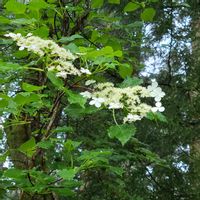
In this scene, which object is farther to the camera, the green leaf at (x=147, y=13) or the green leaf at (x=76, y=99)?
the green leaf at (x=147, y=13)

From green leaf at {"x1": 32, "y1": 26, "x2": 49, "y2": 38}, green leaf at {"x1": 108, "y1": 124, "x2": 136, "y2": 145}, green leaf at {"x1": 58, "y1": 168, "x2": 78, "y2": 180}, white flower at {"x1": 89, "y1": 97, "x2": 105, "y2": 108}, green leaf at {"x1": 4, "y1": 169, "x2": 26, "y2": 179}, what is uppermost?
green leaf at {"x1": 32, "y1": 26, "x2": 49, "y2": 38}

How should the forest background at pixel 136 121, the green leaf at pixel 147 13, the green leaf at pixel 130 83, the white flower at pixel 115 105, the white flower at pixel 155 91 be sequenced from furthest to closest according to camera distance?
the forest background at pixel 136 121 < the green leaf at pixel 147 13 < the green leaf at pixel 130 83 < the white flower at pixel 155 91 < the white flower at pixel 115 105

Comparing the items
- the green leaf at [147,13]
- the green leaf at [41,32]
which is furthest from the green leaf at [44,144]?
the green leaf at [147,13]

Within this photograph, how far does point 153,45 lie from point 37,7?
3.27m

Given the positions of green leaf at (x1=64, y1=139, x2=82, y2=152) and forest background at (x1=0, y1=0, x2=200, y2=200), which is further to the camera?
forest background at (x1=0, y1=0, x2=200, y2=200)

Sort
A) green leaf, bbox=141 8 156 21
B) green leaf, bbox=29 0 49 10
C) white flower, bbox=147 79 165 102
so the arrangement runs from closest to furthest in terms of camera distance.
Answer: white flower, bbox=147 79 165 102, green leaf, bbox=29 0 49 10, green leaf, bbox=141 8 156 21

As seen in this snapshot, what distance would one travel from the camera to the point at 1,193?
175 centimetres

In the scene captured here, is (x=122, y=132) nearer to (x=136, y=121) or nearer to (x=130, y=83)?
(x=130, y=83)

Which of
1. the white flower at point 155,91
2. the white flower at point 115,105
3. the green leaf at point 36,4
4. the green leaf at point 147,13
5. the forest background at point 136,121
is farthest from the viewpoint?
the forest background at point 136,121

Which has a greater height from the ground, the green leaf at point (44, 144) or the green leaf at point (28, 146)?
the green leaf at point (44, 144)

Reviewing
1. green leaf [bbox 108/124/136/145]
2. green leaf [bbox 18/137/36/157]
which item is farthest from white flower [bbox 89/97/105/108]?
green leaf [bbox 18/137/36/157]

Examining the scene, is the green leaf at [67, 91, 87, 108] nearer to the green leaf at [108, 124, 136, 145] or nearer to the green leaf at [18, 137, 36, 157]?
the green leaf at [108, 124, 136, 145]

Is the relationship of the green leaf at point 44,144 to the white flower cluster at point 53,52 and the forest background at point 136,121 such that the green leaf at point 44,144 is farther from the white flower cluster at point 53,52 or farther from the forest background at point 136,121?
Result: the white flower cluster at point 53,52

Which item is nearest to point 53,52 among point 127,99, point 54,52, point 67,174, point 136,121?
point 54,52
